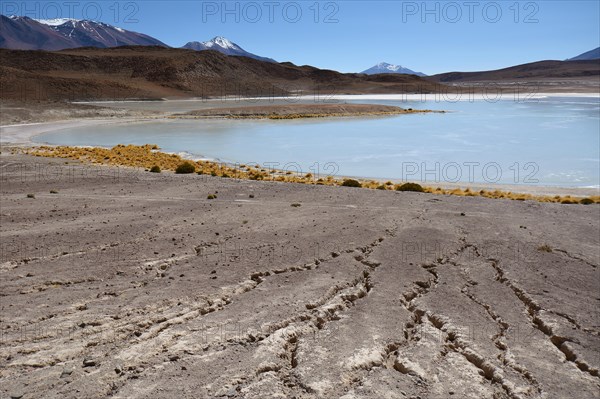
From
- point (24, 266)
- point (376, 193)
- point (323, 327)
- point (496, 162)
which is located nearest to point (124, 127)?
point (496, 162)

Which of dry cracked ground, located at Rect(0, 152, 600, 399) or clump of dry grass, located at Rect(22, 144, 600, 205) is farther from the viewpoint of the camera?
clump of dry grass, located at Rect(22, 144, 600, 205)

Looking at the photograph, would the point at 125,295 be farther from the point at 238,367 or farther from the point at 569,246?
the point at 569,246

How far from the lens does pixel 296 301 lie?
21.6 feet

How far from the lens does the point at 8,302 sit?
646 cm

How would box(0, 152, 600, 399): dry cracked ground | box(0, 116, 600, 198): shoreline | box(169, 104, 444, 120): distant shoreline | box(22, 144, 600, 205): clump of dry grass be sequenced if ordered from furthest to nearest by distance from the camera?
box(169, 104, 444, 120): distant shoreline → box(0, 116, 600, 198): shoreline → box(22, 144, 600, 205): clump of dry grass → box(0, 152, 600, 399): dry cracked ground

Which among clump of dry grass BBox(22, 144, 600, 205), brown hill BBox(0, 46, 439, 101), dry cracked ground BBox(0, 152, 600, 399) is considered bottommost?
dry cracked ground BBox(0, 152, 600, 399)

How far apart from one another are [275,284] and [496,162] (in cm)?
1844

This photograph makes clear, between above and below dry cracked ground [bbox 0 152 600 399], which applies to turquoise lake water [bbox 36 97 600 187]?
above

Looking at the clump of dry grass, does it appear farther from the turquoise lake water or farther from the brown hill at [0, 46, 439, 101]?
the brown hill at [0, 46, 439, 101]

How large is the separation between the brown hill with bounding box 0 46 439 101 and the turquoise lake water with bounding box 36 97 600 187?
39.5 metres

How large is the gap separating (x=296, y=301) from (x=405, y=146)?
2380 cm

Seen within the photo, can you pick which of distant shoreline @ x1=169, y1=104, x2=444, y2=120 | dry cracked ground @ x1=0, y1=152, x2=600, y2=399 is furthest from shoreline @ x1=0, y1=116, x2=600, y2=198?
distant shoreline @ x1=169, y1=104, x2=444, y2=120

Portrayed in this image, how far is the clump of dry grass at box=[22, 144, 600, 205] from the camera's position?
15.7 meters

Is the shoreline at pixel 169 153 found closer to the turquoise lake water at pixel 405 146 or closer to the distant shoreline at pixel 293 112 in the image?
the turquoise lake water at pixel 405 146
